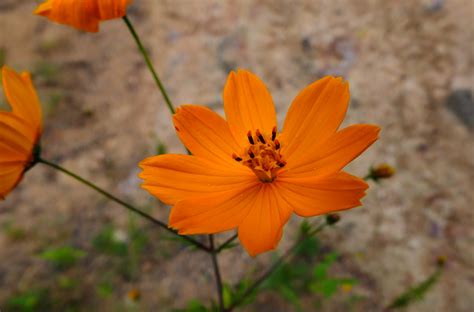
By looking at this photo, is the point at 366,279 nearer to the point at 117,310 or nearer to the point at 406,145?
the point at 406,145

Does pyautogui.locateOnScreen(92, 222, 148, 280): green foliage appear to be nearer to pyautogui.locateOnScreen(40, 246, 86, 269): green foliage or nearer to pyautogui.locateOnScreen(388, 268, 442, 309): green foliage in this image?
pyautogui.locateOnScreen(40, 246, 86, 269): green foliage

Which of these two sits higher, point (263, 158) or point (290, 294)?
point (263, 158)

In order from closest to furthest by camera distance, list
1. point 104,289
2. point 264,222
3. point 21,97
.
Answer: point 264,222, point 21,97, point 104,289

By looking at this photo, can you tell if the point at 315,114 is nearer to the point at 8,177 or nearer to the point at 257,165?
the point at 257,165

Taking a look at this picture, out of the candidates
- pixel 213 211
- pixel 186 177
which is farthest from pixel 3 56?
pixel 213 211

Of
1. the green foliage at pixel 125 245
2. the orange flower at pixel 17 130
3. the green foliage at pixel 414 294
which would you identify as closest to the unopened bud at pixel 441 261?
the green foliage at pixel 414 294
